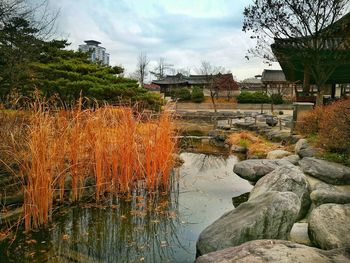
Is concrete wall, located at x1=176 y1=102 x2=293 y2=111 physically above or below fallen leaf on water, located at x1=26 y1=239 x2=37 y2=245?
above

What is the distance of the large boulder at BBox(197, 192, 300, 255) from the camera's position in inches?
102

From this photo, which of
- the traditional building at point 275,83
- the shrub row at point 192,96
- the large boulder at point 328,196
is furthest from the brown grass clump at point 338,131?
the shrub row at point 192,96

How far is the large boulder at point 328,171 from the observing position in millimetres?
4004

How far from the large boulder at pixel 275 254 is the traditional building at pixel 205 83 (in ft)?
81.6

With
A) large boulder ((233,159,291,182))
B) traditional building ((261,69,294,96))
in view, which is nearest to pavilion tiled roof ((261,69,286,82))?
traditional building ((261,69,294,96))

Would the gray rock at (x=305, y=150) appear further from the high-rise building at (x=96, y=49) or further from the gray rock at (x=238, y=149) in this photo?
the high-rise building at (x=96, y=49)

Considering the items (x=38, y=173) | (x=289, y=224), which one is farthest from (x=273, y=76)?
(x=38, y=173)

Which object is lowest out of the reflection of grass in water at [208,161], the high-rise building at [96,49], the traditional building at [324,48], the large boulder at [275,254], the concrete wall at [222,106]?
the reflection of grass in water at [208,161]

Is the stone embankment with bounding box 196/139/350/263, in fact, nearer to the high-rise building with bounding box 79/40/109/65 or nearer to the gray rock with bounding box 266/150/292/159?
the gray rock with bounding box 266/150/292/159

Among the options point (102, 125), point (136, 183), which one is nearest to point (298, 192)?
point (136, 183)

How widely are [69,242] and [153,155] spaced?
1448 mm

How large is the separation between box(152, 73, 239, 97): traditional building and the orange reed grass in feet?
75.0

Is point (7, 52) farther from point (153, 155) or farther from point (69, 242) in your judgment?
point (69, 242)

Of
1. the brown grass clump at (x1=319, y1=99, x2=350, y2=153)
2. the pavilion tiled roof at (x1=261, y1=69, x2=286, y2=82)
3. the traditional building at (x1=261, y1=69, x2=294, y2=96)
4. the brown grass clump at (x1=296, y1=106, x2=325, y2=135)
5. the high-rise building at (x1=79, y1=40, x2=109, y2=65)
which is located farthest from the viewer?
the pavilion tiled roof at (x1=261, y1=69, x2=286, y2=82)
